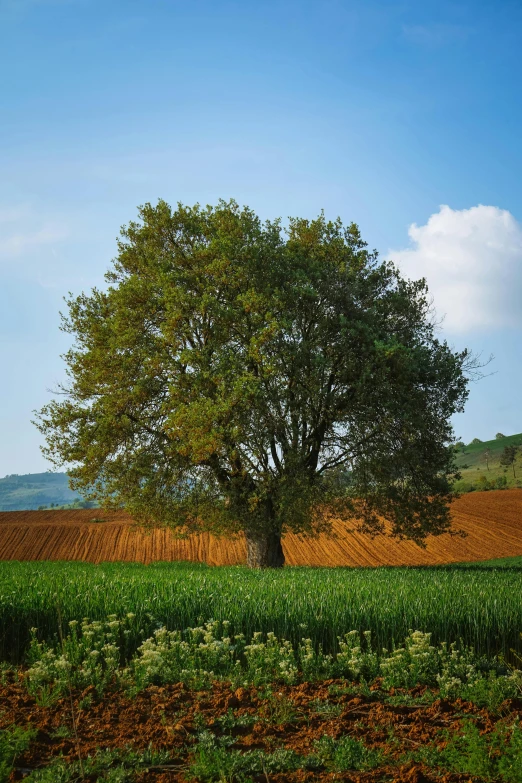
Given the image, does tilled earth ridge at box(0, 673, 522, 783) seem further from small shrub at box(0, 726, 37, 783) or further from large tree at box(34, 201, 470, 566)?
large tree at box(34, 201, 470, 566)

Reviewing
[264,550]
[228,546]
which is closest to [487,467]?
[228,546]

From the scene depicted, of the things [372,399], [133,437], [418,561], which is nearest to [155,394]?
[133,437]

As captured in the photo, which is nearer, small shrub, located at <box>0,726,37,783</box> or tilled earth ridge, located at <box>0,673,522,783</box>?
small shrub, located at <box>0,726,37,783</box>

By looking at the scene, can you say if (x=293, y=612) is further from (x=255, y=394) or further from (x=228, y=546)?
(x=228, y=546)

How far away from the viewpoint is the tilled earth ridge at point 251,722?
5496mm

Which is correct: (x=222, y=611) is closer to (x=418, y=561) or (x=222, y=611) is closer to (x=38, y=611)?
(x=38, y=611)

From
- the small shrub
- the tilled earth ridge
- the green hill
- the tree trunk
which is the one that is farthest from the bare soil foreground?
the small shrub

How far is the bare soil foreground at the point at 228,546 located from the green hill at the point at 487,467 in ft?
97.9

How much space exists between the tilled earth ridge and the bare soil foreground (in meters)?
31.8

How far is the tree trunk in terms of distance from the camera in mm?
25500

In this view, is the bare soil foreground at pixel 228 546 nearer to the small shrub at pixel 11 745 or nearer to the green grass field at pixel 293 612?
the green grass field at pixel 293 612

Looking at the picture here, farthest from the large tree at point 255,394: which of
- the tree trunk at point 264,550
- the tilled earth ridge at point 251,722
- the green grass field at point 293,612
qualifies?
the tilled earth ridge at point 251,722

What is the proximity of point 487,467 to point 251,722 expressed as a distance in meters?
107

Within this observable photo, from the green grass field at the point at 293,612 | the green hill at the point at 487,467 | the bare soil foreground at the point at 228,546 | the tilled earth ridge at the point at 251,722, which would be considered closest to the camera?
the tilled earth ridge at the point at 251,722
